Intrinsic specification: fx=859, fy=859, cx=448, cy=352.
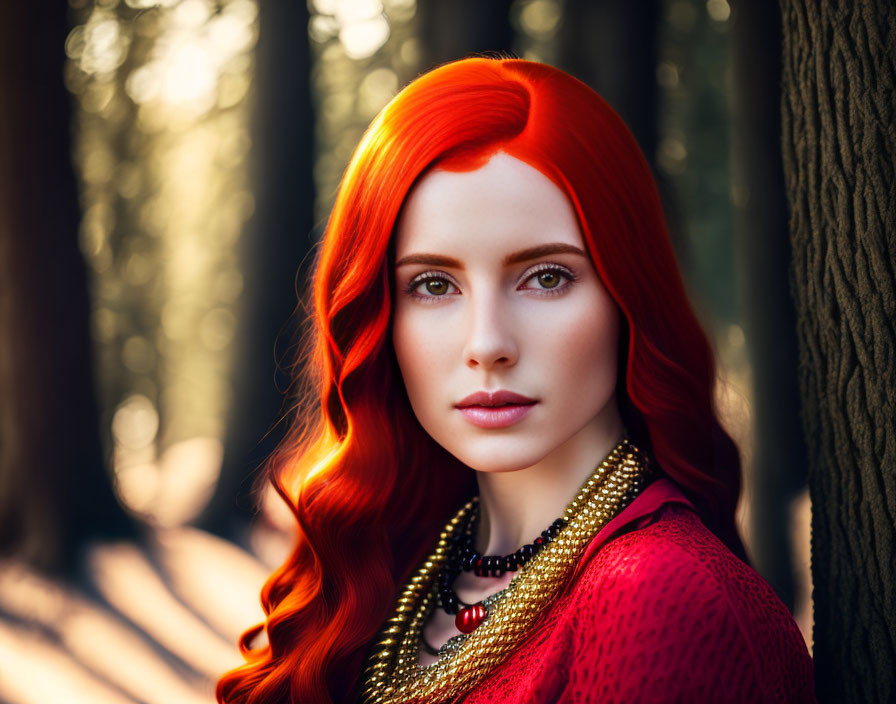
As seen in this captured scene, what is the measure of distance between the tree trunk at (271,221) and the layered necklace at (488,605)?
541 cm

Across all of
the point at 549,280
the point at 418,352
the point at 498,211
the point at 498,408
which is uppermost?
the point at 498,211

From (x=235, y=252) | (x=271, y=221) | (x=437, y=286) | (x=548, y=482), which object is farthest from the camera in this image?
(x=235, y=252)

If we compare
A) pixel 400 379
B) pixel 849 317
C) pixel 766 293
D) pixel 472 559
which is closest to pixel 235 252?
pixel 766 293

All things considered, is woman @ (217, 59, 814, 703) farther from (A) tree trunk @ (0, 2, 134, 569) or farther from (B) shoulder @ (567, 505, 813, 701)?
(A) tree trunk @ (0, 2, 134, 569)

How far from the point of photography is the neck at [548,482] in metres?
2.04

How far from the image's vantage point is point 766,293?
4039 mm

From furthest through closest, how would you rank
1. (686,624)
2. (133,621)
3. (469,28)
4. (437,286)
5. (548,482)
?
(133,621) < (469,28) < (548,482) < (437,286) < (686,624)

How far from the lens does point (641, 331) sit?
193 cm

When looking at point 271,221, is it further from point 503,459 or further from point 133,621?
point 503,459

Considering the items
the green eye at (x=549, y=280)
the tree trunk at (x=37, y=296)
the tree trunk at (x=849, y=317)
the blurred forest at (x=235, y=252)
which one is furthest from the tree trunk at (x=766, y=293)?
the tree trunk at (x=37, y=296)

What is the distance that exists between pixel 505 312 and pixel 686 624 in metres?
0.72

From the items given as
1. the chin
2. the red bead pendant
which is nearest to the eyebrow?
the chin

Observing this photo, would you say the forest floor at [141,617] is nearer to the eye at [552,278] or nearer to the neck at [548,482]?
the neck at [548,482]

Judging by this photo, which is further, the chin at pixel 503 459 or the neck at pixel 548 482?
the neck at pixel 548 482
